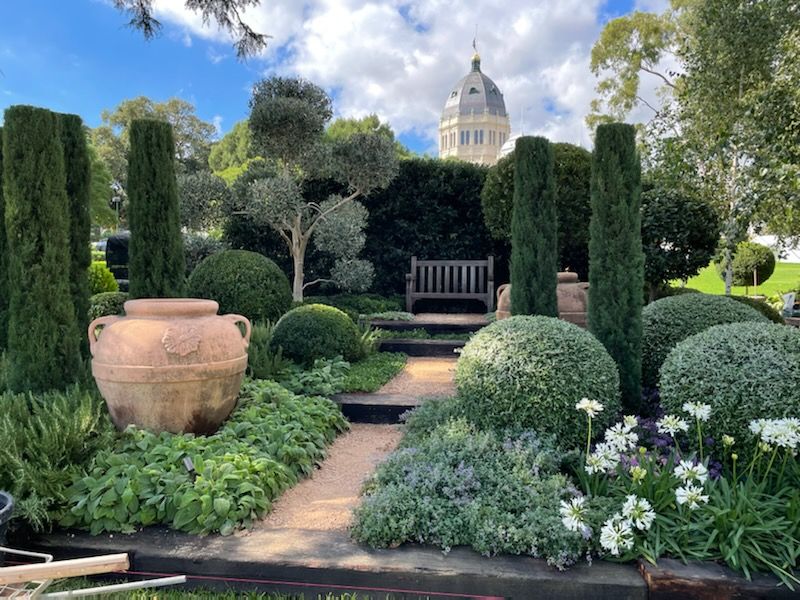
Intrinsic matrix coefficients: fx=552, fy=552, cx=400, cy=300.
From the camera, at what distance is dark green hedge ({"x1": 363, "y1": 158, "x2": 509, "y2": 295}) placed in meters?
10.9

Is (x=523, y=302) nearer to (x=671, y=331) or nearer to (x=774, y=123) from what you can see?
(x=671, y=331)

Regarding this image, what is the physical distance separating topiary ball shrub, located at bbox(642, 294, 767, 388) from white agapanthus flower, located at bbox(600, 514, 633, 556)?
100 inches

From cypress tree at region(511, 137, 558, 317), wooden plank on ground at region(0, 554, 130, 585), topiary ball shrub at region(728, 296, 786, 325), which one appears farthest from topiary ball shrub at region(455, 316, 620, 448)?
topiary ball shrub at region(728, 296, 786, 325)

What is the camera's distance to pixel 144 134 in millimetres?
5219

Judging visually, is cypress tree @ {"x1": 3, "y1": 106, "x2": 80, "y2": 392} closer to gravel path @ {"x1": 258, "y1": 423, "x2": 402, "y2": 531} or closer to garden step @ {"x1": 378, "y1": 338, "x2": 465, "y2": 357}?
gravel path @ {"x1": 258, "y1": 423, "x2": 402, "y2": 531}

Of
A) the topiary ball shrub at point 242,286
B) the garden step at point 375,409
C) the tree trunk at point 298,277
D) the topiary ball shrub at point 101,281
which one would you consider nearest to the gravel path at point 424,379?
the garden step at point 375,409

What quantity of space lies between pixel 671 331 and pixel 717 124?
27.8ft

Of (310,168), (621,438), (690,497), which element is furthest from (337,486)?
(310,168)

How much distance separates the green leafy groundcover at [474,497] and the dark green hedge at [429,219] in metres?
7.60

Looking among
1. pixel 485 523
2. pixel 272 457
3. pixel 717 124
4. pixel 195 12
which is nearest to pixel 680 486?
pixel 485 523

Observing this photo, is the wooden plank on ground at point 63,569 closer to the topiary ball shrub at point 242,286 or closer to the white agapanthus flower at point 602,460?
the white agapanthus flower at point 602,460

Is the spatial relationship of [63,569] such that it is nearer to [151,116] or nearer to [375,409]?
[375,409]

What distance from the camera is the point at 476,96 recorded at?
8450 centimetres

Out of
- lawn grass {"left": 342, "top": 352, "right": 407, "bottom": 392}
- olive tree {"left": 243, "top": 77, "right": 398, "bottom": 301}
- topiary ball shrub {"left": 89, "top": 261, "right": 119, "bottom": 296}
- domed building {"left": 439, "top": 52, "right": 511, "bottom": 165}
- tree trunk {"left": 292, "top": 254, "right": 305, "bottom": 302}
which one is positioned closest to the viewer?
lawn grass {"left": 342, "top": 352, "right": 407, "bottom": 392}
